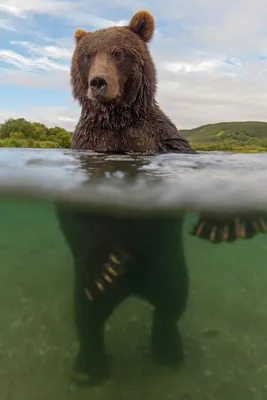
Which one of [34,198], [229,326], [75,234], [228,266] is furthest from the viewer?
[228,266]

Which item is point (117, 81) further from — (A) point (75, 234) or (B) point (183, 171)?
(A) point (75, 234)

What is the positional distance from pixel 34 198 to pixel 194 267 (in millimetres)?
11637

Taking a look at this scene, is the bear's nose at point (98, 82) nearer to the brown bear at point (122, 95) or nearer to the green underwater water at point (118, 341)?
the brown bear at point (122, 95)

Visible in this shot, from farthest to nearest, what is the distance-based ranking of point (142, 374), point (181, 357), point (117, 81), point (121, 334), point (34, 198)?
point (121, 334), point (142, 374), point (34, 198), point (181, 357), point (117, 81)

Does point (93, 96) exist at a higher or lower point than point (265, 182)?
higher

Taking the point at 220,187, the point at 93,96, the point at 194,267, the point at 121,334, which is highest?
the point at 93,96

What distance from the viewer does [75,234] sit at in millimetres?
4551

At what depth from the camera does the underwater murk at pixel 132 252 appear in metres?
4.52

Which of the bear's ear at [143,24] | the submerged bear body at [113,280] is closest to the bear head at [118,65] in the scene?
the bear's ear at [143,24]

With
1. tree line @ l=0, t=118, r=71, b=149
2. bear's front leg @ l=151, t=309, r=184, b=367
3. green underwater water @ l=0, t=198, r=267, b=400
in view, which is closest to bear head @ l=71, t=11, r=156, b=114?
green underwater water @ l=0, t=198, r=267, b=400

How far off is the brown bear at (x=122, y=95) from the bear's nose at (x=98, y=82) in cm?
27

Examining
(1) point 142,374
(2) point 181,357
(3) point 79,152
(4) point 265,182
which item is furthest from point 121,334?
(4) point 265,182

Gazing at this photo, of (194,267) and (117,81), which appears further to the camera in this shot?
(194,267)

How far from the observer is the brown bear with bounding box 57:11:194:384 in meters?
4.48
